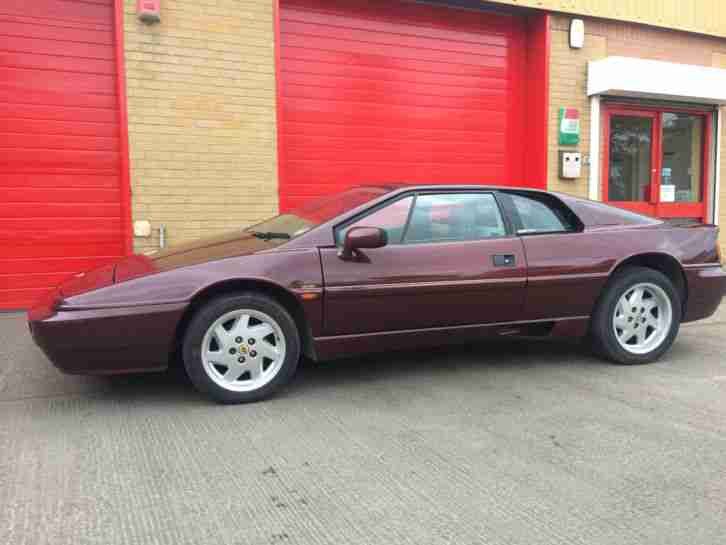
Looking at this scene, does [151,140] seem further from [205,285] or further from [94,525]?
[94,525]

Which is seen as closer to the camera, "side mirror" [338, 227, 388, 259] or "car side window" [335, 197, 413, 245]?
"side mirror" [338, 227, 388, 259]

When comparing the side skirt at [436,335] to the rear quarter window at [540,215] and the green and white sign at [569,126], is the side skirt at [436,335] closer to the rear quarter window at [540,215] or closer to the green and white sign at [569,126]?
the rear quarter window at [540,215]

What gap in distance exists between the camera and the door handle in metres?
4.47

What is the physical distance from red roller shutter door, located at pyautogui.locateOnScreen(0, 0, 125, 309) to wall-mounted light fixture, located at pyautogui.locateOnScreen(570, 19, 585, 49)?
6057 mm

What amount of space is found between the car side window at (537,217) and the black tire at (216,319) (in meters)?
1.83

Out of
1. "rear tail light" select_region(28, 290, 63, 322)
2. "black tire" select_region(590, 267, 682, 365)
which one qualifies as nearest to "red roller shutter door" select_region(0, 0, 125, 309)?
"rear tail light" select_region(28, 290, 63, 322)

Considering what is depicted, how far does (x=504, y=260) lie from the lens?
4500 millimetres

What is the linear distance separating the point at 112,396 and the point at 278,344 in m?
1.09

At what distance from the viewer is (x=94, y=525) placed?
2.46m

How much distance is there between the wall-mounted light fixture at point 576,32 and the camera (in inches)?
363

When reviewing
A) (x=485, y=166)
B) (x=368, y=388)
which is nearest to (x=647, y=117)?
(x=485, y=166)

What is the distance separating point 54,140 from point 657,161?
8445mm

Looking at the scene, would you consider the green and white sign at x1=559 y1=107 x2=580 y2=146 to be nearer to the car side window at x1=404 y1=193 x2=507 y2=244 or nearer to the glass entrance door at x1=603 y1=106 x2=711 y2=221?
the glass entrance door at x1=603 y1=106 x2=711 y2=221

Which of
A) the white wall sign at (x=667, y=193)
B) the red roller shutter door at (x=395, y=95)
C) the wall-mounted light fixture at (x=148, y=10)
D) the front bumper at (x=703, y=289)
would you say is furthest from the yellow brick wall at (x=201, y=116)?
the white wall sign at (x=667, y=193)
